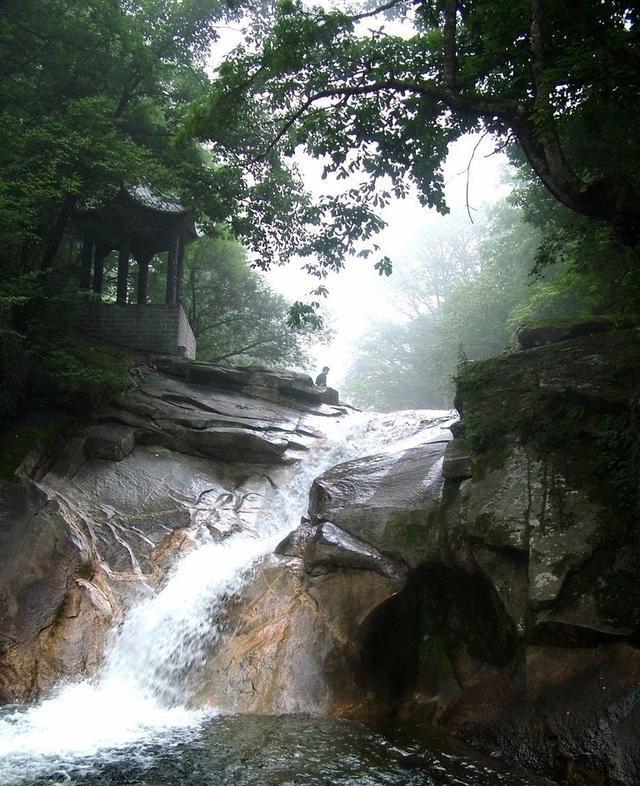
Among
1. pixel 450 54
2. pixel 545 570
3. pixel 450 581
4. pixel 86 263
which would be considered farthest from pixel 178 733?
pixel 86 263

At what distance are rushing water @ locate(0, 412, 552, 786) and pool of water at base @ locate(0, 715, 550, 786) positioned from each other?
0.4 inches

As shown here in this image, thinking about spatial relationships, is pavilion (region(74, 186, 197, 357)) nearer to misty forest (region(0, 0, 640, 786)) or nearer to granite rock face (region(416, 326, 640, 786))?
misty forest (region(0, 0, 640, 786))

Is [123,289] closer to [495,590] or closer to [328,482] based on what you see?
[328,482]

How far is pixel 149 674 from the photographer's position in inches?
294

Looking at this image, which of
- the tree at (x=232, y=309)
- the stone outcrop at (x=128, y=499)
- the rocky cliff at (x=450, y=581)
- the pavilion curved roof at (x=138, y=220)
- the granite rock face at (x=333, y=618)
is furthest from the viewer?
the tree at (x=232, y=309)

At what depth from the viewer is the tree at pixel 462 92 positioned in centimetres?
582

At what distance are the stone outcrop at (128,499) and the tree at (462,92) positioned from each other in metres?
4.69

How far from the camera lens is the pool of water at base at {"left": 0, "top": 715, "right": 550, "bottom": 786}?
4.82m

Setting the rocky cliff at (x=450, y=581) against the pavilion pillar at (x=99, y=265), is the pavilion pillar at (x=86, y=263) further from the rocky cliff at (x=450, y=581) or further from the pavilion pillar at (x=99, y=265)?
the rocky cliff at (x=450, y=581)

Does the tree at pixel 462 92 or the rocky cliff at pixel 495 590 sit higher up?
the tree at pixel 462 92

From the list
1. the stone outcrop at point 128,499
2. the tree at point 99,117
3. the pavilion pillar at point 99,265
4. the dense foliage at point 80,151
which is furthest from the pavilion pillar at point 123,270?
the stone outcrop at point 128,499

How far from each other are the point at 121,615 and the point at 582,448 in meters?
6.57

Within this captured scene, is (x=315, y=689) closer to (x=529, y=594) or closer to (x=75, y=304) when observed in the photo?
(x=529, y=594)

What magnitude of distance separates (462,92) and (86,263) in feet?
50.0
